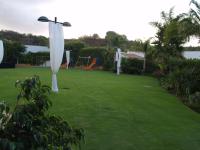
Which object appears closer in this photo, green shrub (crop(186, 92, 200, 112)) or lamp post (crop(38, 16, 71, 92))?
green shrub (crop(186, 92, 200, 112))

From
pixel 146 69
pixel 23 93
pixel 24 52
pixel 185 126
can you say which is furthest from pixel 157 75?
pixel 23 93

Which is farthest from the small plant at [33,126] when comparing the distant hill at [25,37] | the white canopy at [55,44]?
the distant hill at [25,37]

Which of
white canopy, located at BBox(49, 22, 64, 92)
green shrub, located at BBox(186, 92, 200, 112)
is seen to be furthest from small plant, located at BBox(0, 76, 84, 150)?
green shrub, located at BBox(186, 92, 200, 112)

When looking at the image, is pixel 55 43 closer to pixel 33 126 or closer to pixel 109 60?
pixel 33 126

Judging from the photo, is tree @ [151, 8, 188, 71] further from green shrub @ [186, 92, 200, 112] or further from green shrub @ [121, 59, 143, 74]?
green shrub @ [186, 92, 200, 112]

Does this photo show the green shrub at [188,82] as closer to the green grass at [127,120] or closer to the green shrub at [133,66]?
the green grass at [127,120]

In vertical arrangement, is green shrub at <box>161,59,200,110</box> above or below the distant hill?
below

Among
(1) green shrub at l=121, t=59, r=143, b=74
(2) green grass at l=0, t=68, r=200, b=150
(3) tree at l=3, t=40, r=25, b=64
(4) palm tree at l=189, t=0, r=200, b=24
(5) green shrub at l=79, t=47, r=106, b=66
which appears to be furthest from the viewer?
(5) green shrub at l=79, t=47, r=106, b=66

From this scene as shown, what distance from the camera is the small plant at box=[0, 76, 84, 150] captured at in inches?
105

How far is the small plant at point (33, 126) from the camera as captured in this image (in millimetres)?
2656

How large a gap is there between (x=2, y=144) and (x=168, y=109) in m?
9.27

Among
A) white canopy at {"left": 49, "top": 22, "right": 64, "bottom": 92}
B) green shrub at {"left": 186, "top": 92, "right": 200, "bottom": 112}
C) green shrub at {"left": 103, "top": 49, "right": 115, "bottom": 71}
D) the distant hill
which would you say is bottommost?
green shrub at {"left": 186, "top": 92, "right": 200, "bottom": 112}

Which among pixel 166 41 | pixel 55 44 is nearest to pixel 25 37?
pixel 166 41

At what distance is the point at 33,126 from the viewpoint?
275 cm
